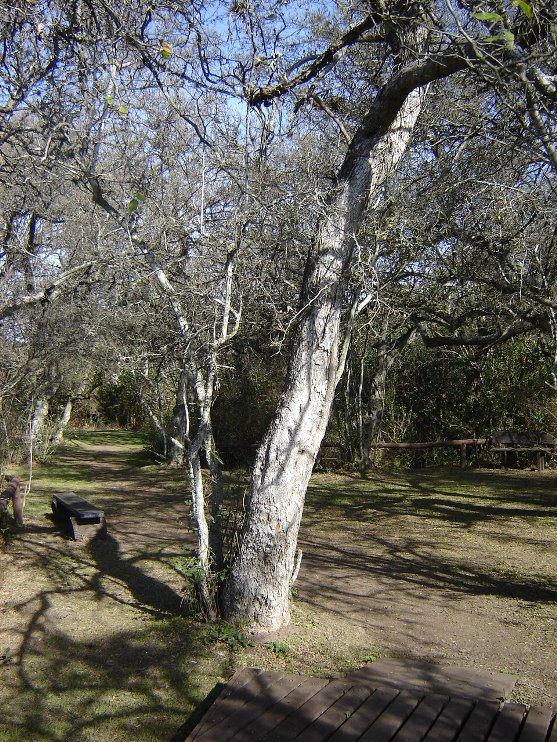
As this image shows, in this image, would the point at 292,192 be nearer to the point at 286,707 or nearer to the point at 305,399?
the point at 305,399

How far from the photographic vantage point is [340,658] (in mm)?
4930

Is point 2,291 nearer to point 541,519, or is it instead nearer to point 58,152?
point 58,152

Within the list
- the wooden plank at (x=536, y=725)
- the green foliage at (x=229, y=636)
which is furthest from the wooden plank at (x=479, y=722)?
the green foliage at (x=229, y=636)

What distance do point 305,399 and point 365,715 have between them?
2.44 metres

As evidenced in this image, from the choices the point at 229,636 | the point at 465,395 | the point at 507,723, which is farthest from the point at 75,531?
the point at 465,395

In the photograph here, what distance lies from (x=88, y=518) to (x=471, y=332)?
31.4ft

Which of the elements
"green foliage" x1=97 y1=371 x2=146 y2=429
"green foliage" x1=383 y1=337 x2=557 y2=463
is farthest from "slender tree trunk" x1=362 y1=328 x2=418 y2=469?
"green foliage" x1=97 y1=371 x2=146 y2=429

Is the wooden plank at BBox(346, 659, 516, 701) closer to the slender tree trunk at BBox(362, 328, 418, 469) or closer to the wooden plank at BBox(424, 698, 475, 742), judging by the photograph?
the wooden plank at BBox(424, 698, 475, 742)

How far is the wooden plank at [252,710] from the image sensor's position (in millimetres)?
3355

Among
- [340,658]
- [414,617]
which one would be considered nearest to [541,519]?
[414,617]

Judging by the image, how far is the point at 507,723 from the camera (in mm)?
3359

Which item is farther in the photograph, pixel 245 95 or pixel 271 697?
pixel 245 95

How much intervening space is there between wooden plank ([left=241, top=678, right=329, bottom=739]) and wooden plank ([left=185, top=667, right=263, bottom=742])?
0.62 feet

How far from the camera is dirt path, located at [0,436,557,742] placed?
4.40 meters
